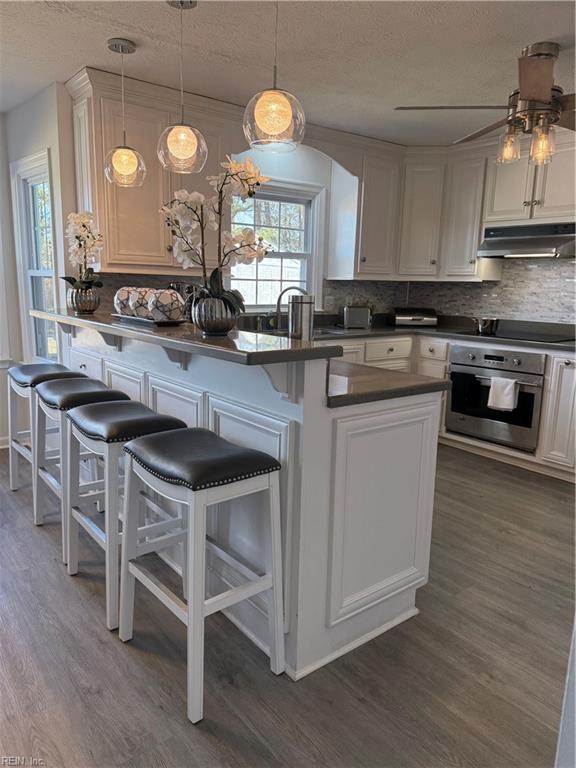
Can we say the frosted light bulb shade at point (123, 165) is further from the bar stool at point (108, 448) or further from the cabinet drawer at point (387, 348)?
the cabinet drawer at point (387, 348)

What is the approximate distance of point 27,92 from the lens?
3.41 meters

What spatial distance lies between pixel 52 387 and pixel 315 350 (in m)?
1.67

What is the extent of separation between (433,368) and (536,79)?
2581mm

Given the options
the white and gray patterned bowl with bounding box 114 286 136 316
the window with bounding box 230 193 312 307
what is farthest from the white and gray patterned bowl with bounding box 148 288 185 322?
the window with bounding box 230 193 312 307

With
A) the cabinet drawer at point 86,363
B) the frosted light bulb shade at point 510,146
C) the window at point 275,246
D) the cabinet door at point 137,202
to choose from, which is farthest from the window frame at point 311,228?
the frosted light bulb shade at point 510,146

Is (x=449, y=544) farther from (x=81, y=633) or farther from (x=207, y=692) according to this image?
(x=81, y=633)

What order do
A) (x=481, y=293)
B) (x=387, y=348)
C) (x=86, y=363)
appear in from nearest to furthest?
(x=86, y=363) → (x=387, y=348) → (x=481, y=293)

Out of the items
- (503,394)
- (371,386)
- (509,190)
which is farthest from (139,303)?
(509,190)

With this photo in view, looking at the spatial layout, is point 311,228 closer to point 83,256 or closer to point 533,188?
point 533,188

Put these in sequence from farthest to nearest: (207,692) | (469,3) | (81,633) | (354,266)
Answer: (354,266), (469,3), (81,633), (207,692)

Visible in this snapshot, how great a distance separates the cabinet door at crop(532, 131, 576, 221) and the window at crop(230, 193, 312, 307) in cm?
189

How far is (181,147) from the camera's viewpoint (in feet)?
7.32

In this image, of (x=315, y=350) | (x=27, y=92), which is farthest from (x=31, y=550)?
(x=27, y=92)

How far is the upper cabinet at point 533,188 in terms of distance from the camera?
3.74 meters
